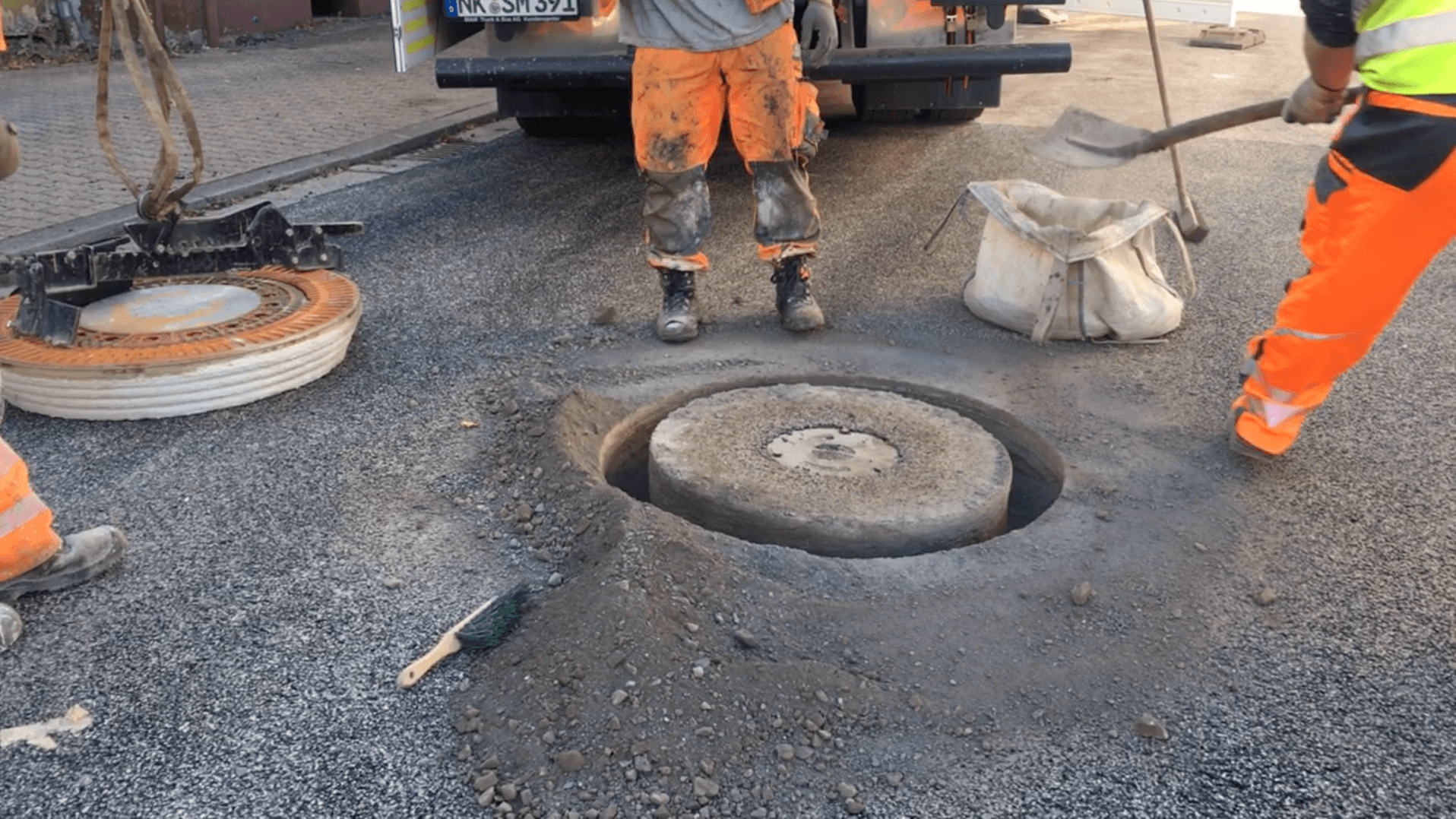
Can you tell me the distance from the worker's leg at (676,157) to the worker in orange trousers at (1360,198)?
160cm

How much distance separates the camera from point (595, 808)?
1794 mm

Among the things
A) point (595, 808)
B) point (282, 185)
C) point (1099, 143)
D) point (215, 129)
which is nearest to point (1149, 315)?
point (1099, 143)

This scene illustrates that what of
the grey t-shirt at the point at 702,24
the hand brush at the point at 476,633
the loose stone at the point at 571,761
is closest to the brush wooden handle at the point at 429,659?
the hand brush at the point at 476,633

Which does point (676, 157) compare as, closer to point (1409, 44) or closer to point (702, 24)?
point (702, 24)

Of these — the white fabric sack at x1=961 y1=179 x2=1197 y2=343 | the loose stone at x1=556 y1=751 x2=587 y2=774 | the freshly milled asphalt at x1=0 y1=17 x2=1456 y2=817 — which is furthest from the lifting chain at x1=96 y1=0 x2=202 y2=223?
the white fabric sack at x1=961 y1=179 x2=1197 y2=343

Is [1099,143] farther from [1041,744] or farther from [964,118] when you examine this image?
[964,118]

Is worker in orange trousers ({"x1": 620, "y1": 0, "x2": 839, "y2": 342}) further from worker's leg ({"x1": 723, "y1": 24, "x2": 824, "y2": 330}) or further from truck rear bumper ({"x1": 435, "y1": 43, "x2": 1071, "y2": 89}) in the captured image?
truck rear bumper ({"x1": 435, "y1": 43, "x2": 1071, "y2": 89})

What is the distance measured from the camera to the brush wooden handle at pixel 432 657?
2.09 m

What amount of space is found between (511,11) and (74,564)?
2.81m

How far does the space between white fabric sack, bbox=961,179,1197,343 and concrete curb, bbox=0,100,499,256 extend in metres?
3.08

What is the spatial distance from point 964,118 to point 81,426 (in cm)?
521

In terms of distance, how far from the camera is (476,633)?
217 centimetres

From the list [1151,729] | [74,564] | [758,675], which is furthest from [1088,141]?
[74,564]

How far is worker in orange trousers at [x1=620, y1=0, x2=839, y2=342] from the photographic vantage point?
11.1 feet
